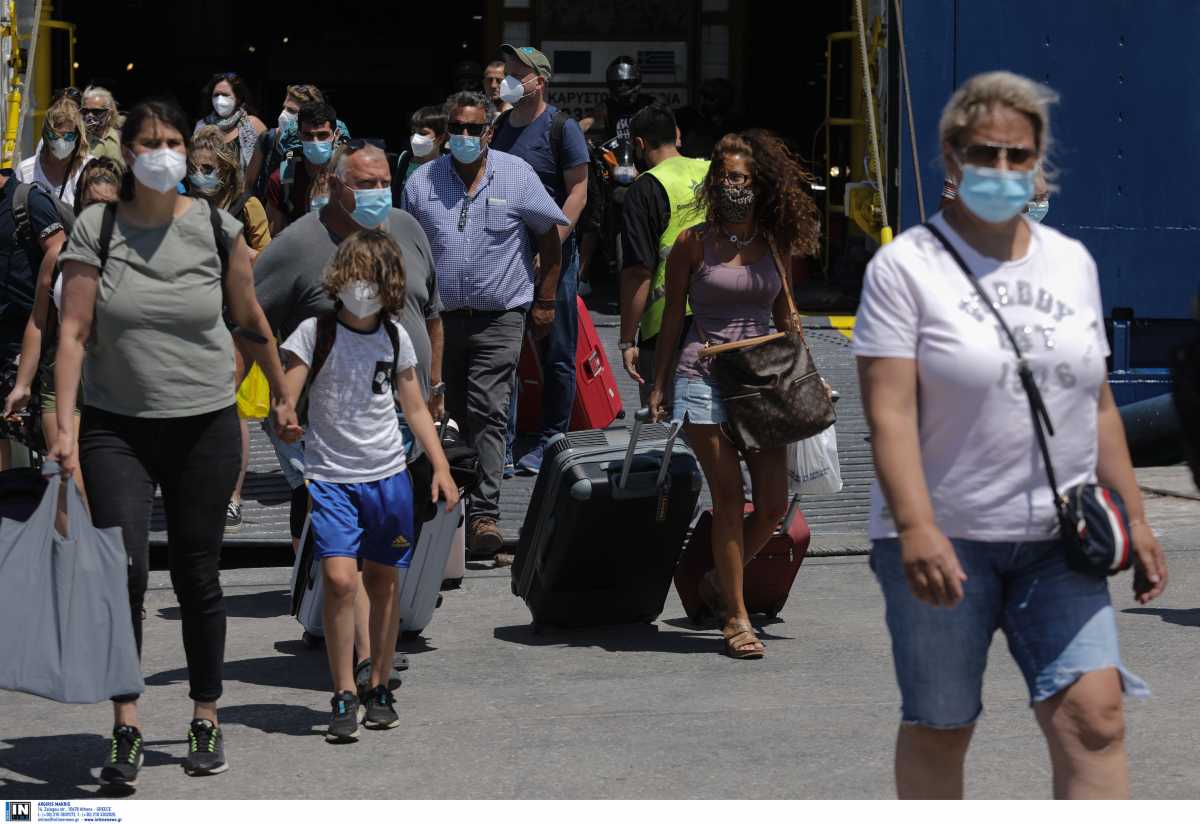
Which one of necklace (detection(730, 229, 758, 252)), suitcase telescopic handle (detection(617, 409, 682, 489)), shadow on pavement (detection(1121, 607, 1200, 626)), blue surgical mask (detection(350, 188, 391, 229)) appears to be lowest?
shadow on pavement (detection(1121, 607, 1200, 626))

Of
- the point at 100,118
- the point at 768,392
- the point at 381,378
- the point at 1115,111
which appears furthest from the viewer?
the point at 1115,111

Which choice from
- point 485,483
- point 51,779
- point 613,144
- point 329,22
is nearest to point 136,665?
point 51,779

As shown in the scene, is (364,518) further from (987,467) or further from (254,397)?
(254,397)

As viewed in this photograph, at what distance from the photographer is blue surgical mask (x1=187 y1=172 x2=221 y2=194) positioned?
27.3 feet

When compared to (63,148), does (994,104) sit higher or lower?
higher

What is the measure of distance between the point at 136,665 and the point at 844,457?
5.21m

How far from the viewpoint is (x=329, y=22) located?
28.0 m

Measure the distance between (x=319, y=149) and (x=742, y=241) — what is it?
9.40 feet

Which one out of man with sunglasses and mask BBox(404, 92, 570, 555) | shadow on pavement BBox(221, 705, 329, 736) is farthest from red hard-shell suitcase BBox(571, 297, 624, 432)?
shadow on pavement BBox(221, 705, 329, 736)

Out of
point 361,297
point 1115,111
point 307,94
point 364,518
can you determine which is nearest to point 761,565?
point 364,518

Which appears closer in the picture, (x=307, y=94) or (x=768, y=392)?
(x=768, y=392)

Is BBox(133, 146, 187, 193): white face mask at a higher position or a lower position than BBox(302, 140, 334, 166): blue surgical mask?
higher

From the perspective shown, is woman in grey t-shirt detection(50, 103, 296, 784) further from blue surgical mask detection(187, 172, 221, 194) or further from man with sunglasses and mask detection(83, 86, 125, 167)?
man with sunglasses and mask detection(83, 86, 125, 167)

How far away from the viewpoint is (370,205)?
6301mm
